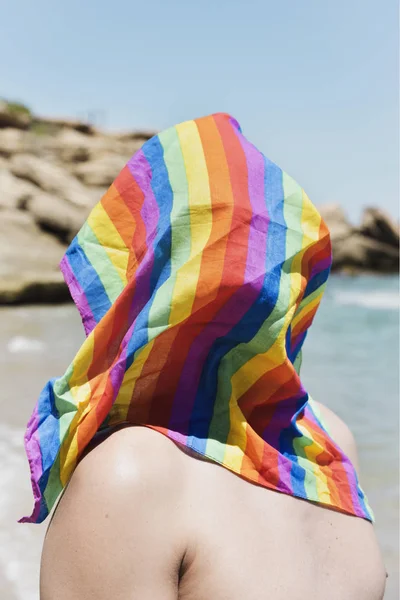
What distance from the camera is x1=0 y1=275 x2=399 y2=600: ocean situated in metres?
2.54

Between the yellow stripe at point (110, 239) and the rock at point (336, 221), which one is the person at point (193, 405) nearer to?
the yellow stripe at point (110, 239)

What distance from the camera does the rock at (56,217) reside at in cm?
1091

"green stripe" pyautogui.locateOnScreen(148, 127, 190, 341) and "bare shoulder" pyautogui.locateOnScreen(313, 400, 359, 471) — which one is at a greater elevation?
"green stripe" pyautogui.locateOnScreen(148, 127, 190, 341)

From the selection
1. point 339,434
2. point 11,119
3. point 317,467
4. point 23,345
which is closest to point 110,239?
point 317,467

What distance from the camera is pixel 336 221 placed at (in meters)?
27.7

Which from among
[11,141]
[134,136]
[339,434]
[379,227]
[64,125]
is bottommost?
[379,227]

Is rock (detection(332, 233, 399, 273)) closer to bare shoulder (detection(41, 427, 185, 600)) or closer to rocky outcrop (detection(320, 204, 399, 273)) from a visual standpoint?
rocky outcrop (detection(320, 204, 399, 273))

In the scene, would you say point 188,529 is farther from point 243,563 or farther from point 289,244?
point 289,244

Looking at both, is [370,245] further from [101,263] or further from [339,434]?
[101,263]

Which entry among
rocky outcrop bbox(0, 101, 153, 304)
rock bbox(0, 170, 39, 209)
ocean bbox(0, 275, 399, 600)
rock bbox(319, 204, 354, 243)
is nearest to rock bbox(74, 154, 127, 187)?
rocky outcrop bbox(0, 101, 153, 304)

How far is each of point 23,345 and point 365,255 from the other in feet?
71.6

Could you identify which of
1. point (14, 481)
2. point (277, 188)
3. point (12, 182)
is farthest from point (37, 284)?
point (277, 188)

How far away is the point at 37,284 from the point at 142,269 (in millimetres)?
8185

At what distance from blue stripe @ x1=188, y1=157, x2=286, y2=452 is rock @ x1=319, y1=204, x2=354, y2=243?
2599 centimetres
